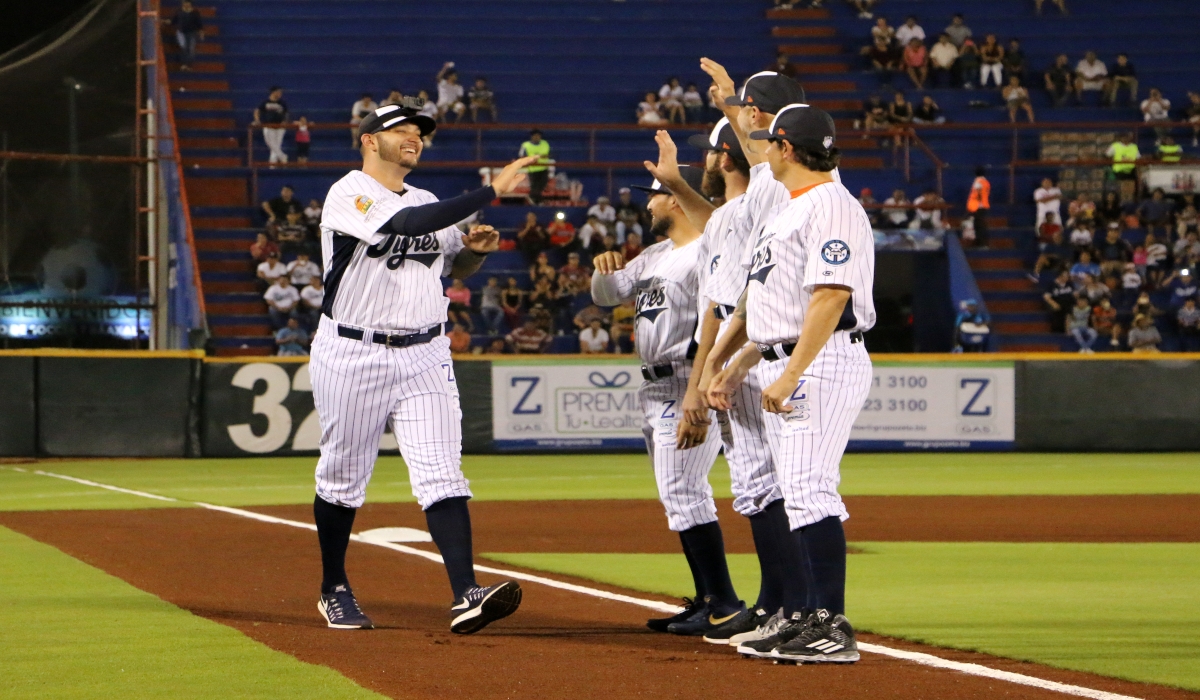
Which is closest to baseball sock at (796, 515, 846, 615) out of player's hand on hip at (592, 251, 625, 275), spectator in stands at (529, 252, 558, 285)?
player's hand on hip at (592, 251, 625, 275)

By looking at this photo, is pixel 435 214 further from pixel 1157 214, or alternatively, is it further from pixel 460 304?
pixel 1157 214

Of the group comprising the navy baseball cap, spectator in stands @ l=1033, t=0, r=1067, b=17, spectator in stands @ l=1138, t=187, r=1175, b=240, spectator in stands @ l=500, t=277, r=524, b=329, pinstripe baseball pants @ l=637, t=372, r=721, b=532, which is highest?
spectator in stands @ l=1033, t=0, r=1067, b=17

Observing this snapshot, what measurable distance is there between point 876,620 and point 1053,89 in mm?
23520

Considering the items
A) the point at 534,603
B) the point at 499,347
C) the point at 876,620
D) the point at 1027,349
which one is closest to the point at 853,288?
the point at 876,620

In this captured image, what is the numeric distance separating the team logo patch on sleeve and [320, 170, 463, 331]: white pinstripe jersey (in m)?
1.76

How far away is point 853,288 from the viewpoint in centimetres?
532

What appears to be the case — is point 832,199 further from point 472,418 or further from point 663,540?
point 472,418

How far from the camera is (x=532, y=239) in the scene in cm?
2394

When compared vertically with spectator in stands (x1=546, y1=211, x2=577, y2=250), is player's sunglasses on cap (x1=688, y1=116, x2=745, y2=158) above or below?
below

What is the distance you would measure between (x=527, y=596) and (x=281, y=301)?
620 inches

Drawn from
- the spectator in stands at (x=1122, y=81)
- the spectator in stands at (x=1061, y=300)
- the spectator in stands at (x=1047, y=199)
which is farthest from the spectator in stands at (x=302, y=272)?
the spectator in stands at (x=1122, y=81)

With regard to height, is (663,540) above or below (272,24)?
below

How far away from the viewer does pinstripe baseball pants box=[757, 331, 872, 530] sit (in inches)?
211

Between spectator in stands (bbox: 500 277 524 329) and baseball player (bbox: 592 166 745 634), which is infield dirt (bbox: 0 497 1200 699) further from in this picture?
spectator in stands (bbox: 500 277 524 329)
